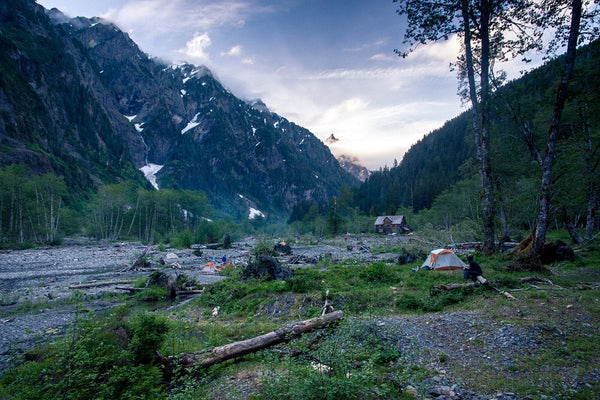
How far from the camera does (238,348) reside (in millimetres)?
6637

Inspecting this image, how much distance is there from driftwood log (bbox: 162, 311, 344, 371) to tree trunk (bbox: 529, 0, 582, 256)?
1163 cm

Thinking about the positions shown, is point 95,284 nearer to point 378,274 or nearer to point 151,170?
point 378,274

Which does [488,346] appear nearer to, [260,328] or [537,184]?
[260,328]

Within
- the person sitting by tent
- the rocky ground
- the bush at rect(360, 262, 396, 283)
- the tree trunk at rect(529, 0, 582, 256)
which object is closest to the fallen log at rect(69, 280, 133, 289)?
the rocky ground

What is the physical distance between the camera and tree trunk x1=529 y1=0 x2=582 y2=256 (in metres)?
12.3

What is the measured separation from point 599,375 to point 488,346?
1.72 m

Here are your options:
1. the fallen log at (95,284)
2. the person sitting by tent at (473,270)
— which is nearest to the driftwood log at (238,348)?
the person sitting by tent at (473,270)

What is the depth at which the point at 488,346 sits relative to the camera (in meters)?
6.05

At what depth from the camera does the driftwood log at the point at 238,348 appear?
19.0ft

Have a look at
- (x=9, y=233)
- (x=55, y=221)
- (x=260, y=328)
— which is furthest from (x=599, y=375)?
(x=55, y=221)

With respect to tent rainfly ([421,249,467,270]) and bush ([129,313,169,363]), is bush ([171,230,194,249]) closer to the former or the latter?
tent rainfly ([421,249,467,270])

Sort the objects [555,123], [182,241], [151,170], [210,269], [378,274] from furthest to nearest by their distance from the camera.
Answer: [151,170] → [182,241] → [210,269] → [378,274] → [555,123]

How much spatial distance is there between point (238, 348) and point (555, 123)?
52.8 ft

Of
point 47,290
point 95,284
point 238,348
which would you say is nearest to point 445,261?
point 238,348
